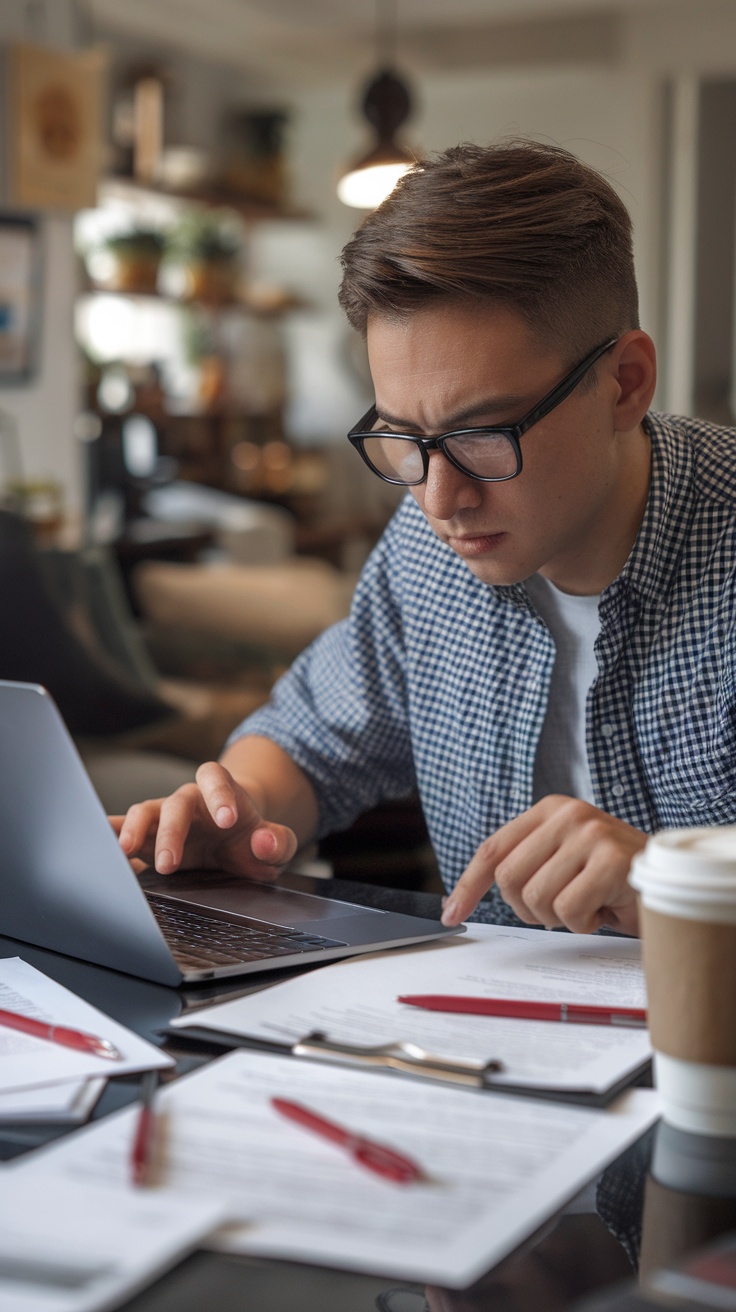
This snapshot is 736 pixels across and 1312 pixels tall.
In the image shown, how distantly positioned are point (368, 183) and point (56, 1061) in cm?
369

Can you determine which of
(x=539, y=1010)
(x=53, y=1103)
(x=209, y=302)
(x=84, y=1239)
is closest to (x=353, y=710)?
(x=539, y=1010)

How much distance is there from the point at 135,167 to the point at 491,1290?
507 centimetres

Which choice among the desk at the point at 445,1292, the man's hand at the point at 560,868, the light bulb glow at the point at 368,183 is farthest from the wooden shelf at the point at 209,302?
the desk at the point at 445,1292

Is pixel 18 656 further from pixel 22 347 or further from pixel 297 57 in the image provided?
pixel 297 57

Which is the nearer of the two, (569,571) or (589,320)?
(589,320)

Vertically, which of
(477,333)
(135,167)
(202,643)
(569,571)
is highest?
(135,167)

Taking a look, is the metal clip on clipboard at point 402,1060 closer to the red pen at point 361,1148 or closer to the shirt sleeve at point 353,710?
the red pen at point 361,1148

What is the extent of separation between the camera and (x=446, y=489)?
106 centimetres

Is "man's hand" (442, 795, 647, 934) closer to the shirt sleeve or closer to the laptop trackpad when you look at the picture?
the laptop trackpad

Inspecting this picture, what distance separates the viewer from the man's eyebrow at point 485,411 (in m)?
1.03

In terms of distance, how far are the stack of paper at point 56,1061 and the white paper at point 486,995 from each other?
0.16ft

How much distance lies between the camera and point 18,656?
9.81 ft

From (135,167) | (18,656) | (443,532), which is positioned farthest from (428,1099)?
(135,167)

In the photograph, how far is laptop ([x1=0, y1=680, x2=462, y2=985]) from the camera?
810 mm
